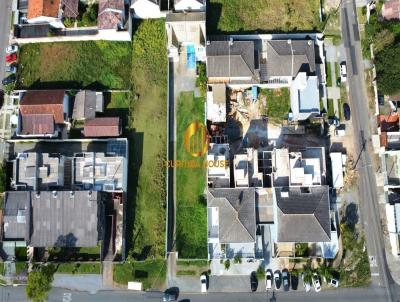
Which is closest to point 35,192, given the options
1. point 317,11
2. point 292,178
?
point 292,178

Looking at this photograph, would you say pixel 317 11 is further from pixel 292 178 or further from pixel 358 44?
pixel 292 178

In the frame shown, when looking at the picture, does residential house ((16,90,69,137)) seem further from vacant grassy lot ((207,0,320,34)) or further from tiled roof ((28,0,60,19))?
vacant grassy lot ((207,0,320,34))

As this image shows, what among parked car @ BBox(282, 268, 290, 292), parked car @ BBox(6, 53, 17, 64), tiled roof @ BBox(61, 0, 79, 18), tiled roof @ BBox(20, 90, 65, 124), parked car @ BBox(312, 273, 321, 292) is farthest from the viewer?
parked car @ BBox(6, 53, 17, 64)

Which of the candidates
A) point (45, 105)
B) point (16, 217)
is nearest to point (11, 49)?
point (45, 105)

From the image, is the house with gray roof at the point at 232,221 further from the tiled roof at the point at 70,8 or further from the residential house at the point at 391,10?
the residential house at the point at 391,10

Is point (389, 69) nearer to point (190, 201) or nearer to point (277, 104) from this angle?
point (277, 104)

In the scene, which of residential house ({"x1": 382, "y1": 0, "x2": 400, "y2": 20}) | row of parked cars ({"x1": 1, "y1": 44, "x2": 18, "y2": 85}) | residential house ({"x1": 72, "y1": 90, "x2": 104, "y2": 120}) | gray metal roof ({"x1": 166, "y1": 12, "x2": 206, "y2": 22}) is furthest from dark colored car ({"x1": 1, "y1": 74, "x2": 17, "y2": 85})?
residential house ({"x1": 382, "y1": 0, "x2": 400, "y2": 20})

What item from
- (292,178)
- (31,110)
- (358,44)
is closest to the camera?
(292,178)
